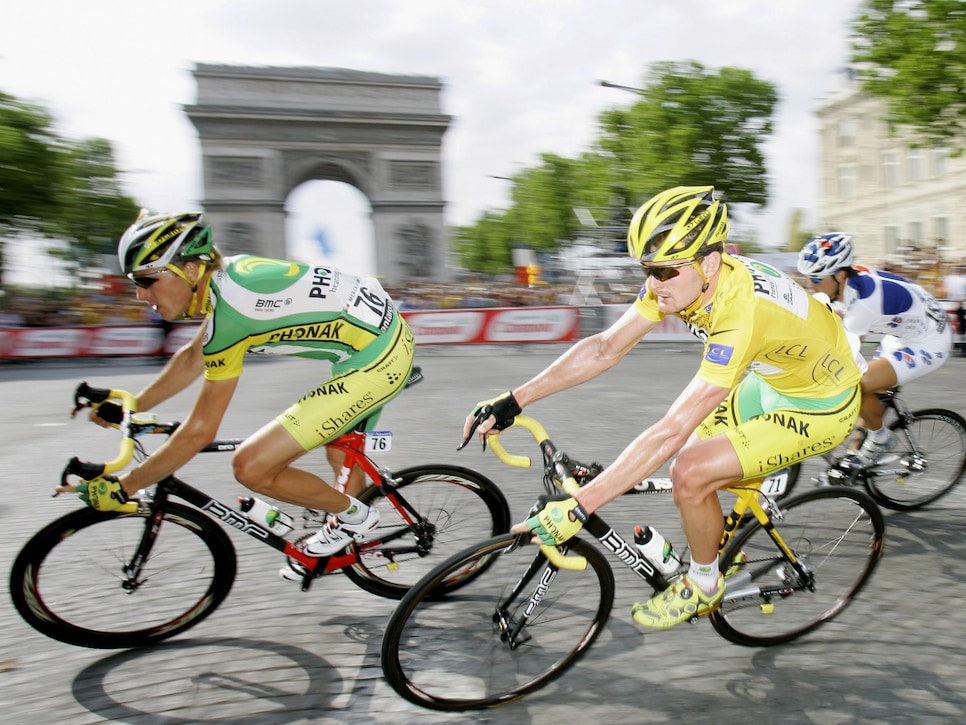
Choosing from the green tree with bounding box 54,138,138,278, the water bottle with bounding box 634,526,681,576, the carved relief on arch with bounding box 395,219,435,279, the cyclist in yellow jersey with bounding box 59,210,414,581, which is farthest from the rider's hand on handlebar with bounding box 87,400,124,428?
the green tree with bounding box 54,138,138,278

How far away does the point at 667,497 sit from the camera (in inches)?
233

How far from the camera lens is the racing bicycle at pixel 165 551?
3.50 m

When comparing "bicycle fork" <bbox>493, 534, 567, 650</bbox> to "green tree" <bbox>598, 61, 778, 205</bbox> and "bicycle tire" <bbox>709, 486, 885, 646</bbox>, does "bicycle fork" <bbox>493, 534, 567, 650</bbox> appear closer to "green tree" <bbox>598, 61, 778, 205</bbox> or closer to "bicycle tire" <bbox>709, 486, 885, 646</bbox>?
"bicycle tire" <bbox>709, 486, 885, 646</bbox>

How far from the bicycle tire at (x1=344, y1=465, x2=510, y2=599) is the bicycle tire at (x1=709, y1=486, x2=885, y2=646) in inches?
50.1

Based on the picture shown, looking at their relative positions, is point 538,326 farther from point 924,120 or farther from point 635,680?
point 635,680

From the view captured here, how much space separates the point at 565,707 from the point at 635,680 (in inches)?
13.3

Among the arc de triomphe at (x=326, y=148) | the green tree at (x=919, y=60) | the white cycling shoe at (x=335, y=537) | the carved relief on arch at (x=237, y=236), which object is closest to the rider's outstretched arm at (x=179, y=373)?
the white cycling shoe at (x=335, y=537)

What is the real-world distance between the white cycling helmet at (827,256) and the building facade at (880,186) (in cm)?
3692

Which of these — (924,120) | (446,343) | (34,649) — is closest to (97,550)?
(34,649)

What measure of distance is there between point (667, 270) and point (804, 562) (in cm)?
152

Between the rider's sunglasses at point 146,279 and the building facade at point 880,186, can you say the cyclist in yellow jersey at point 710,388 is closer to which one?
the rider's sunglasses at point 146,279

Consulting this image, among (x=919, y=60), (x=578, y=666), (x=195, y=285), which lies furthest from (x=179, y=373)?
(x=919, y=60)

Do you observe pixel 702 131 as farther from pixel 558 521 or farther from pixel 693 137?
pixel 558 521

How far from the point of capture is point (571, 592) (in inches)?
126
